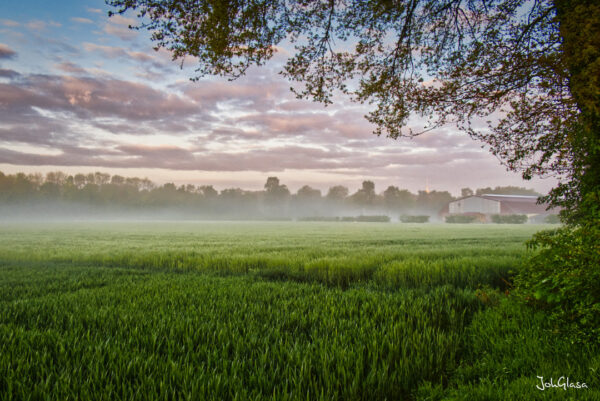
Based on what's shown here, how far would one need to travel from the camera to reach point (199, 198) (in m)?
131

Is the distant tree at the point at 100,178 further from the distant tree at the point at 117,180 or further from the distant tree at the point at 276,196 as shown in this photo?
the distant tree at the point at 276,196

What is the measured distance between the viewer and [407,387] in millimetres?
2805

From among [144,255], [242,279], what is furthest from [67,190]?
[242,279]

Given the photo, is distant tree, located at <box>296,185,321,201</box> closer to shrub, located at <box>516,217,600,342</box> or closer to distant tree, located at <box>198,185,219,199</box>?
distant tree, located at <box>198,185,219,199</box>

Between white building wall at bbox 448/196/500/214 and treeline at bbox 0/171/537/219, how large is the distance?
2052cm

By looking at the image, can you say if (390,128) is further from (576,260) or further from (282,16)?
(576,260)

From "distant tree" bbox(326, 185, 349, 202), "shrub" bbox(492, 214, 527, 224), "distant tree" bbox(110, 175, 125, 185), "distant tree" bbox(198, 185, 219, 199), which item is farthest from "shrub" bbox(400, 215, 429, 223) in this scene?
"distant tree" bbox(110, 175, 125, 185)

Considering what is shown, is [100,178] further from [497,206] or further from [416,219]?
[497,206]

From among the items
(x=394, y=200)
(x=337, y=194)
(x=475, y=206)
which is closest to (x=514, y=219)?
(x=475, y=206)

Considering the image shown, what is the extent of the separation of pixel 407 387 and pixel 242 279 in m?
5.41

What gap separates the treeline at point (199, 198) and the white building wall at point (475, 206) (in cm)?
2052

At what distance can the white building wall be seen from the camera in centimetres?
9331

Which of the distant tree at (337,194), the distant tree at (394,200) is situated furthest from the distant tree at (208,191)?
the distant tree at (394,200)

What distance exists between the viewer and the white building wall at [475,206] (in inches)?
3674
